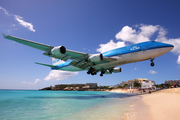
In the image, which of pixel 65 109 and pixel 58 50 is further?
pixel 58 50

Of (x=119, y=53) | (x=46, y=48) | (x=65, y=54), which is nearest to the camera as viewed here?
(x=46, y=48)

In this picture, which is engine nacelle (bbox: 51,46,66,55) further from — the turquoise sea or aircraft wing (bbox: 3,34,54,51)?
the turquoise sea

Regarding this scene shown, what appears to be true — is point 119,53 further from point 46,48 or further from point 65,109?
point 65,109

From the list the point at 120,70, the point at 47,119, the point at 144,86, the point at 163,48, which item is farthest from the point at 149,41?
the point at 144,86

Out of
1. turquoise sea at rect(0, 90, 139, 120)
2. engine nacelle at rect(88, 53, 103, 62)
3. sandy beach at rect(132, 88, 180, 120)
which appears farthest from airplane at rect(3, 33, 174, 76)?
sandy beach at rect(132, 88, 180, 120)

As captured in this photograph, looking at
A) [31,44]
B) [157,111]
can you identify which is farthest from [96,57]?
[157,111]

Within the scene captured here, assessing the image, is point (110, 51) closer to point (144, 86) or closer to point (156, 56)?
point (156, 56)

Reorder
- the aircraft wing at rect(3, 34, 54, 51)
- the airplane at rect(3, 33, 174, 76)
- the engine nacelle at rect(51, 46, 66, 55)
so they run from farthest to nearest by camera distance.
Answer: the airplane at rect(3, 33, 174, 76)
the engine nacelle at rect(51, 46, 66, 55)
the aircraft wing at rect(3, 34, 54, 51)

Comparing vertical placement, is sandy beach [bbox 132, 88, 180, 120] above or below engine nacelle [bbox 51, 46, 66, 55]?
below

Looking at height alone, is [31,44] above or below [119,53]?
above

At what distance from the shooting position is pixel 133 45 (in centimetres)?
2119

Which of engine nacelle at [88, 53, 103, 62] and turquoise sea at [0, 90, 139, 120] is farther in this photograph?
engine nacelle at [88, 53, 103, 62]

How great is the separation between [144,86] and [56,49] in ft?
312

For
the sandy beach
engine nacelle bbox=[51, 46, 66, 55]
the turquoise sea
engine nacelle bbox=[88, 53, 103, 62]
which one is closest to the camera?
the sandy beach
